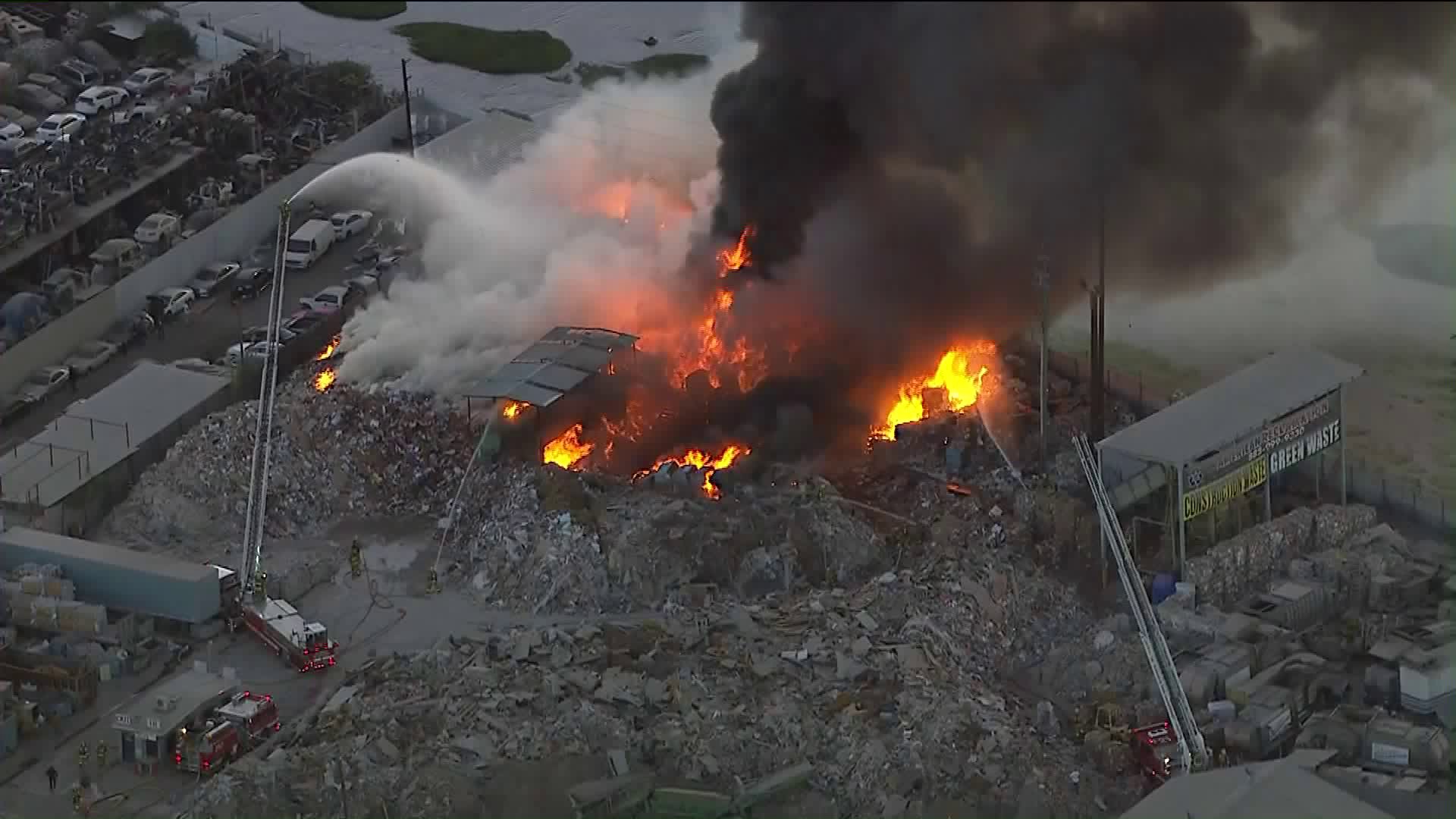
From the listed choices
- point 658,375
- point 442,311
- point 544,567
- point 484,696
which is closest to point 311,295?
point 442,311

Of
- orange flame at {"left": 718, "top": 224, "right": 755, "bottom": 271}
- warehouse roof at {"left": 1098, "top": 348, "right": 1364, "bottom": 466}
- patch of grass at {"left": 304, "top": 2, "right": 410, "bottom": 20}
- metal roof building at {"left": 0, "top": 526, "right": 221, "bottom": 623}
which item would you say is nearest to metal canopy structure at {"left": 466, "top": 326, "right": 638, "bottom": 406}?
orange flame at {"left": 718, "top": 224, "right": 755, "bottom": 271}

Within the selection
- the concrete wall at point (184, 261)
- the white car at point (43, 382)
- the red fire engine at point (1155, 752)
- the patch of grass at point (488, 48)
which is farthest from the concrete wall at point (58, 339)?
the red fire engine at point (1155, 752)

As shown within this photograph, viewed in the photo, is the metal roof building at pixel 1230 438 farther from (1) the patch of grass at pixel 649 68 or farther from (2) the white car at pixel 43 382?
(1) the patch of grass at pixel 649 68

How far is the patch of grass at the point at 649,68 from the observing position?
63.2 m

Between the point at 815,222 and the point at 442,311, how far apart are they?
743 cm

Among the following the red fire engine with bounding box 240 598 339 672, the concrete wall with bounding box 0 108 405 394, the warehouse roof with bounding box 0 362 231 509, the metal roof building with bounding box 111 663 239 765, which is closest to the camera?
the metal roof building with bounding box 111 663 239 765

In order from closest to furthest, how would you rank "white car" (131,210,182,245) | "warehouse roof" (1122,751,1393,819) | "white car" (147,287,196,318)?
"warehouse roof" (1122,751,1393,819) < "white car" (147,287,196,318) < "white car" (131,210,182,245)

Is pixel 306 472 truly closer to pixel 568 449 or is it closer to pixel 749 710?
pixel 568 449

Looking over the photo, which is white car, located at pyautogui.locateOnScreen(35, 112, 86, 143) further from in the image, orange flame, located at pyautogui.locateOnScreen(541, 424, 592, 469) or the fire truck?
the fire truck

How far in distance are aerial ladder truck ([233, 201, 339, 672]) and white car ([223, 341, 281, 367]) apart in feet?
4.61

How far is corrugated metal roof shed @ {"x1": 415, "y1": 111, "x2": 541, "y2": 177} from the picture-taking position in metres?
56.0

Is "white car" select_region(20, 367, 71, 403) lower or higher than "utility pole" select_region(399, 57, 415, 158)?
lower

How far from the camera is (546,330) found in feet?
155

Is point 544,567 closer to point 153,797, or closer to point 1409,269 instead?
point 153,797
